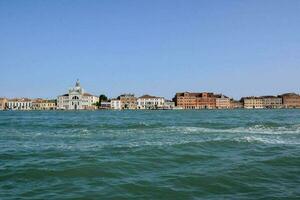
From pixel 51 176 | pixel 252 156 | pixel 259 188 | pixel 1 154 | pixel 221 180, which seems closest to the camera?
pixel 259 188

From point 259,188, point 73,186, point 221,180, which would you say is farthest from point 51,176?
point 259,188

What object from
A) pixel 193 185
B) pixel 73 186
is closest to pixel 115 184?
pixel 73 186

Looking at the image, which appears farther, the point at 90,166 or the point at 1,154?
the point at 1,154

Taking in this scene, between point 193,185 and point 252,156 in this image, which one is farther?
point 252,156

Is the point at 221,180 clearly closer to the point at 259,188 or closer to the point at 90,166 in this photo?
the point at 259,188

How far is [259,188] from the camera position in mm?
11688

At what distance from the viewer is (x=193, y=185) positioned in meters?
12.1

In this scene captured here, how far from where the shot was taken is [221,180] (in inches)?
501

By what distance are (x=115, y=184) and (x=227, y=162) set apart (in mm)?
5447

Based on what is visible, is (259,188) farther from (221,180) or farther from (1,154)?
(1,154)

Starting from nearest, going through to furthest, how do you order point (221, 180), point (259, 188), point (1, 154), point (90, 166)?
point (259, 188), point (221, 180), point (90, 166), point (1, 154)

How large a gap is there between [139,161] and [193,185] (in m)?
4.64

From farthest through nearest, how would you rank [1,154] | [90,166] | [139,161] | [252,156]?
[1,154] < [252,156] < [139,161] < [90,166]

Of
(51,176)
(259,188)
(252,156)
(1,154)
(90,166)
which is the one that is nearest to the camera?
(259,188)
